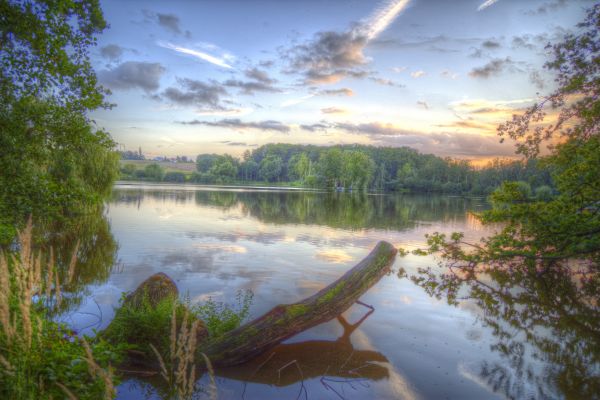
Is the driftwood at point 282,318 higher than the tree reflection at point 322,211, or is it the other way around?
the driftwood at point 282,318

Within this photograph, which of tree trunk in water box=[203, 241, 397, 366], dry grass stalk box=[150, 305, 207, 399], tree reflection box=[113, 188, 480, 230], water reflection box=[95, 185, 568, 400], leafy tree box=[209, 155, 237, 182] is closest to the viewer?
dry grass stalk box=[150, 305, 207, 399]

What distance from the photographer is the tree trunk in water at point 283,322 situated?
6070 millimetres

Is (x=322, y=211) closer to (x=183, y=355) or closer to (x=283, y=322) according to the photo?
(x=283, y=322)

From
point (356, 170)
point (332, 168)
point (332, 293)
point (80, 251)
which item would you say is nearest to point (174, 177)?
point (332, 168)

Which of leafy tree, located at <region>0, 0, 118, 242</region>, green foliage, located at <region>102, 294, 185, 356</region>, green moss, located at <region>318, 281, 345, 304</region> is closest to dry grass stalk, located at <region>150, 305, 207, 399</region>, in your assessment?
green foliage, located at <region>102, 294, 185, 356</region>

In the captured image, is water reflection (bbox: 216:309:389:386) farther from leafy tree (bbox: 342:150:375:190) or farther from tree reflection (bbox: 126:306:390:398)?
leafy tree (bbox: 342:150:375:190)

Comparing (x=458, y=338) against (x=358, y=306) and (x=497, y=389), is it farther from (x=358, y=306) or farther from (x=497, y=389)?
(x=358, y=306)

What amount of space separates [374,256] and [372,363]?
2.34 metres

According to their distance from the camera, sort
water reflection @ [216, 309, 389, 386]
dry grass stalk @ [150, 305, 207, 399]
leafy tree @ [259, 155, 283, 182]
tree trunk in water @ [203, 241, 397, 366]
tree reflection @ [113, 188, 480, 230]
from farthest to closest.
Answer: leafy tree @ [259, 155, 283, 182], tree reflection @ [113, 188, 480, 230], tree trunk in water @ [203, 241, 397, 366], water reflection @ [216, 309, 389, 386], dry grass stalk @ [150, 305, 207, 399]

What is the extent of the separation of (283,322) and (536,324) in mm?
6784

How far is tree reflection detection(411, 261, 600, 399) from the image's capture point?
600 cm

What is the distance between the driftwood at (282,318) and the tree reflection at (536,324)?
277 cm

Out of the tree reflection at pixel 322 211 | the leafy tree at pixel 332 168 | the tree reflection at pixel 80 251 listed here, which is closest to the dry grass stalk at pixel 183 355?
the tree reflection at pixel 80 251

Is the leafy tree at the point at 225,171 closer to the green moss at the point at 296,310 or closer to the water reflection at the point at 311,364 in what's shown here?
the water reflection at the point at 311,364
